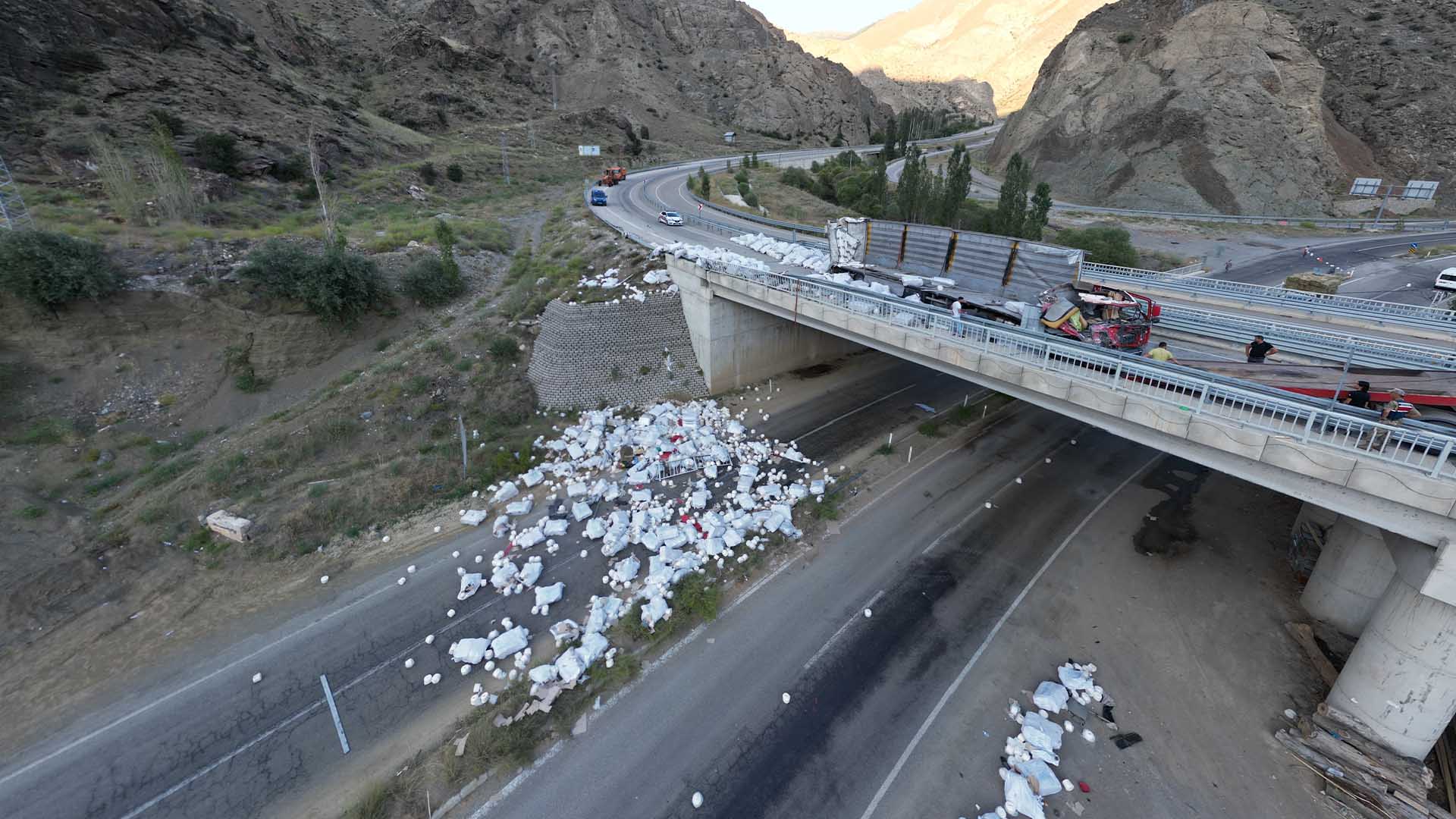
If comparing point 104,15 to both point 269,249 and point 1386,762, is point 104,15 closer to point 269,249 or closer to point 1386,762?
point 269,249

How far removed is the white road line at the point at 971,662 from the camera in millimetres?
9633

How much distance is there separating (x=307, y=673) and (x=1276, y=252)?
2625 inches

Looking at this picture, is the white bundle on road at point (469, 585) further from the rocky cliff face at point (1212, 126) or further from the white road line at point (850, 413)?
the rocky cliff face at point (1212, 126)

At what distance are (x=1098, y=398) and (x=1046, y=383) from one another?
116 centimetres

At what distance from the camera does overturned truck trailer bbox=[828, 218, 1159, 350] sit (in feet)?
49.2

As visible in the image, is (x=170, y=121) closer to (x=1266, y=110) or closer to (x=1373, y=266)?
(x=1373, y=266)

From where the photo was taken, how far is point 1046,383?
13203 mm

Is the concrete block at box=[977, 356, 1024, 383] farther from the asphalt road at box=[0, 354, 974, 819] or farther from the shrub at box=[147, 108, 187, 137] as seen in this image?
the shrub at box=[147, 108, 187, 137]

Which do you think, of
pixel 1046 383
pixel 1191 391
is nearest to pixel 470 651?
pixel 1046 383

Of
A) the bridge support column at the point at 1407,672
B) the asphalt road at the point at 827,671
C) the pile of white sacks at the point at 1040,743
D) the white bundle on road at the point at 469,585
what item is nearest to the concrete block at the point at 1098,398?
the asphalt road at the point at 827,671

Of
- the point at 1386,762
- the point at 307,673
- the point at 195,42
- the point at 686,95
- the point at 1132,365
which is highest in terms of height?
the point at 686,95

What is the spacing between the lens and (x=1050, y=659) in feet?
39.7

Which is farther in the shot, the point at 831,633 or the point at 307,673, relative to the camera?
the point at 831,633

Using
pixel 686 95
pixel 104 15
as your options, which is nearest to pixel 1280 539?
pixel 104 15
